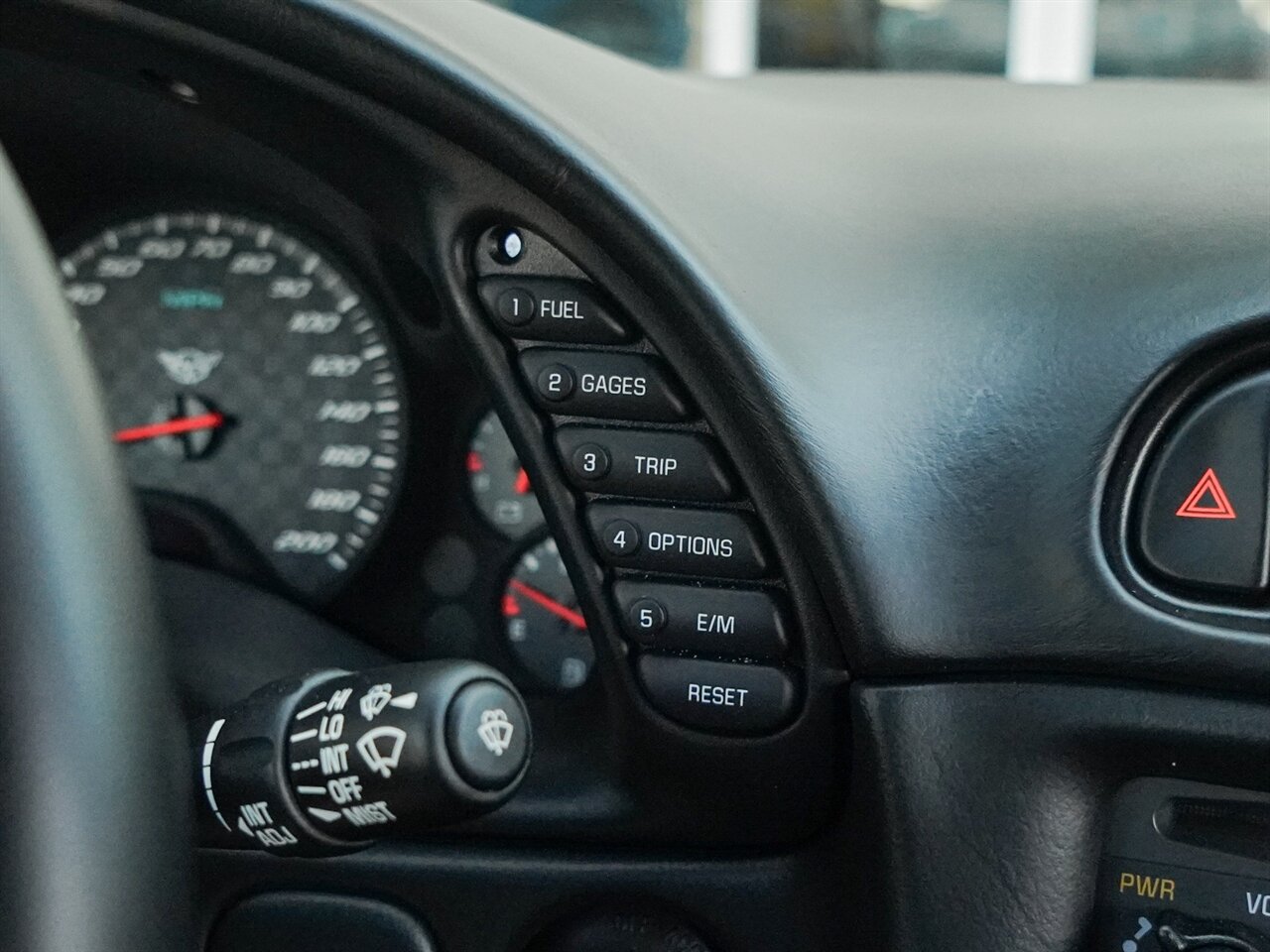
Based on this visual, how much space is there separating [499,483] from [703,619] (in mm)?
312

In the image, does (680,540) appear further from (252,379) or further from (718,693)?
(252,379)

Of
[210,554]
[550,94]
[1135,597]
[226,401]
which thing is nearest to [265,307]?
[226,401]

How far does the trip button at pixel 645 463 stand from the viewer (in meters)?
→ 1.06

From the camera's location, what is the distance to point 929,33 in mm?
2453

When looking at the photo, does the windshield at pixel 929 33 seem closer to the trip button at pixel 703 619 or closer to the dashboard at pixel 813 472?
the dashboard at pixel 813 472

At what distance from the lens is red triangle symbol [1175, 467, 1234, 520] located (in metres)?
1.01

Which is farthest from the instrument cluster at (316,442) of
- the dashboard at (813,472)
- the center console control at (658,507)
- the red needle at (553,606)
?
the center console control at (658,507)

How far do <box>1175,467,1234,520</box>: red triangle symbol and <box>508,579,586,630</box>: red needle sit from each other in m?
0.49

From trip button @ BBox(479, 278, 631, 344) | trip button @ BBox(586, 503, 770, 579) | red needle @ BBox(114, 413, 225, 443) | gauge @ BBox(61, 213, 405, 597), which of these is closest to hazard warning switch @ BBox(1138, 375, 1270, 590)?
trip button @ BBox(586, 503, 770, 579)

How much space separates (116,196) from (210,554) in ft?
1.07

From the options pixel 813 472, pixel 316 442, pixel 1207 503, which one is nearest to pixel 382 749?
pixel 813 472

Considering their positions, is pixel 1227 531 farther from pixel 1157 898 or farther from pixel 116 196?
pixel 116 196

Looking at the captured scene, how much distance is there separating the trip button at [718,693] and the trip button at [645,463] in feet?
0.39

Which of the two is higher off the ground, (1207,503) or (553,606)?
(1207,503)
